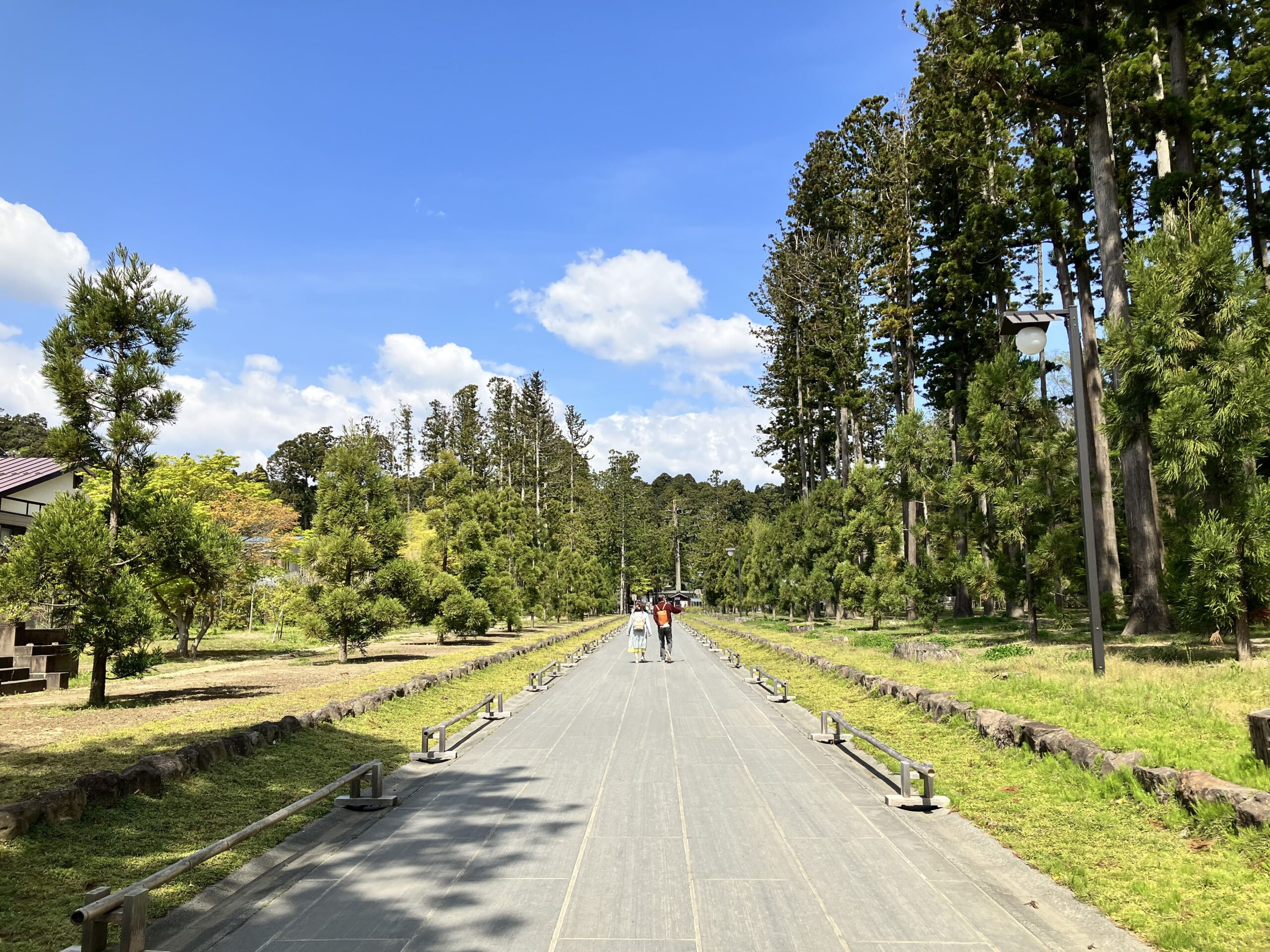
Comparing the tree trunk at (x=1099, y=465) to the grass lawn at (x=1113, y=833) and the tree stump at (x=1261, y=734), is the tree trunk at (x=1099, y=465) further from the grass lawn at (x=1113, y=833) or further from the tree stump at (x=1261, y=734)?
the tree stump at (x=1261, y=734)

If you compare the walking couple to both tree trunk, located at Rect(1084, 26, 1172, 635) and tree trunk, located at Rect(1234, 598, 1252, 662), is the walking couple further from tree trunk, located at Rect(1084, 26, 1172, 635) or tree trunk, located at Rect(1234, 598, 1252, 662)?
tree trunk, located at Rect(1234, 598, 1252, 662)

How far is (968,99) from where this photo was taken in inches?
963

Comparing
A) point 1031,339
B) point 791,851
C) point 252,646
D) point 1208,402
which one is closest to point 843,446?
point 1208,402

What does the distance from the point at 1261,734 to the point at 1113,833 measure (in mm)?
1420

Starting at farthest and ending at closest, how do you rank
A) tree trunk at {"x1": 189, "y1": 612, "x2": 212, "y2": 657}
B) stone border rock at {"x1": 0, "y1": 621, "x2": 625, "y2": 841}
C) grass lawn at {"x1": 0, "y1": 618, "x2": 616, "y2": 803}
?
tree trunk at {"x1": 189, "y1": 612, "x2": 212, "y2": 657} → grass lawn at {"x1": 0, "y1": 618, "x2": 616, "y2": 803} → stone border rock at {"x1": 0, "y1": 621, "x2": 625, "y2": 841}

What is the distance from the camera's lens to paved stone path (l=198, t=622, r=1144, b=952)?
4.13 meters

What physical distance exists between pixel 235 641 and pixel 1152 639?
102 feet

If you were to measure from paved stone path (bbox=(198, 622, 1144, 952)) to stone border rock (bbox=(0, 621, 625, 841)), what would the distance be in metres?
1.73

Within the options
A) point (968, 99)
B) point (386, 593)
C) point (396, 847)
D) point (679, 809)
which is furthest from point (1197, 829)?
point (968, 99)

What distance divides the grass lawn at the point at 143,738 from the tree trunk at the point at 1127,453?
586 inches

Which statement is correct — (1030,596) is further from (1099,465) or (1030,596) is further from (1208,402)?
(1208,402)

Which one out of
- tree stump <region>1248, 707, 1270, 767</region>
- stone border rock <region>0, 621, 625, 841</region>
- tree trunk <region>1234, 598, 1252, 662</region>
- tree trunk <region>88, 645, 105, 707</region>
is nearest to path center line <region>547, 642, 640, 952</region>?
stone border rock <region>0, 621, 625, 841</region>

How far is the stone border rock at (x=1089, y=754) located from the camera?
495 centimetres

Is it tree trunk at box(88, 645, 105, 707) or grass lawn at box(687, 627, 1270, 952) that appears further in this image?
tree trunk at box(88, 645, 105, 707)
